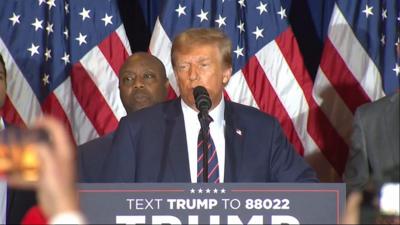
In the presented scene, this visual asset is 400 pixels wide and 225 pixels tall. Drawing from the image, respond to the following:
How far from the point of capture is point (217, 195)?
2.32 m

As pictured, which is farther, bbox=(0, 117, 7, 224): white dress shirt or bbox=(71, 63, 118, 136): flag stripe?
bbox=(71, 63, 118, 136): flag stripe

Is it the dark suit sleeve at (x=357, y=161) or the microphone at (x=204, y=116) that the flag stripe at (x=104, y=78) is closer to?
the dark suit sleeve at (x=357, y=161)

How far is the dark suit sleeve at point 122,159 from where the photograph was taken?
116 inches

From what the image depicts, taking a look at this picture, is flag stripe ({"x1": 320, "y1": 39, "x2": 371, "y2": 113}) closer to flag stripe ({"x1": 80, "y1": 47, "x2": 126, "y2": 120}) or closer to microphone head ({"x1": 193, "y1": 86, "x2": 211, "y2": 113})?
flag stripe ({"x1": 80, "y1": 47, "x2": 126, "y2": 120})

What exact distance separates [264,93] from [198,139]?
2155 millimetres

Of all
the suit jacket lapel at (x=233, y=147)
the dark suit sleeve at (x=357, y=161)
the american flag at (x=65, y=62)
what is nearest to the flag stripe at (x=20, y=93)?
the american flag at (x=65, y=62)

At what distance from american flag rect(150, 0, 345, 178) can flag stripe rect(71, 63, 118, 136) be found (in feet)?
1.35

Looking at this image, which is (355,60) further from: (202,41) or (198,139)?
(198,139)

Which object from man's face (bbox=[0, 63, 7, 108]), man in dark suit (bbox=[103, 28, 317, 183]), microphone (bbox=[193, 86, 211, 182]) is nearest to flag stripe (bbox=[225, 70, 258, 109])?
man's face (bbox=[0, 63, 7, 108])

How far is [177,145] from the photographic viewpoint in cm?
298

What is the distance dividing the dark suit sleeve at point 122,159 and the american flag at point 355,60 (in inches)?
85.6

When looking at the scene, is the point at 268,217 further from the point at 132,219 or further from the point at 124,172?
the point at 124,172

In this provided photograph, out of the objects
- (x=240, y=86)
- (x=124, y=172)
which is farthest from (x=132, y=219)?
(x=240, y=86)

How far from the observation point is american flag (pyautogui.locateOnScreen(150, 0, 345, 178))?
5051mm
